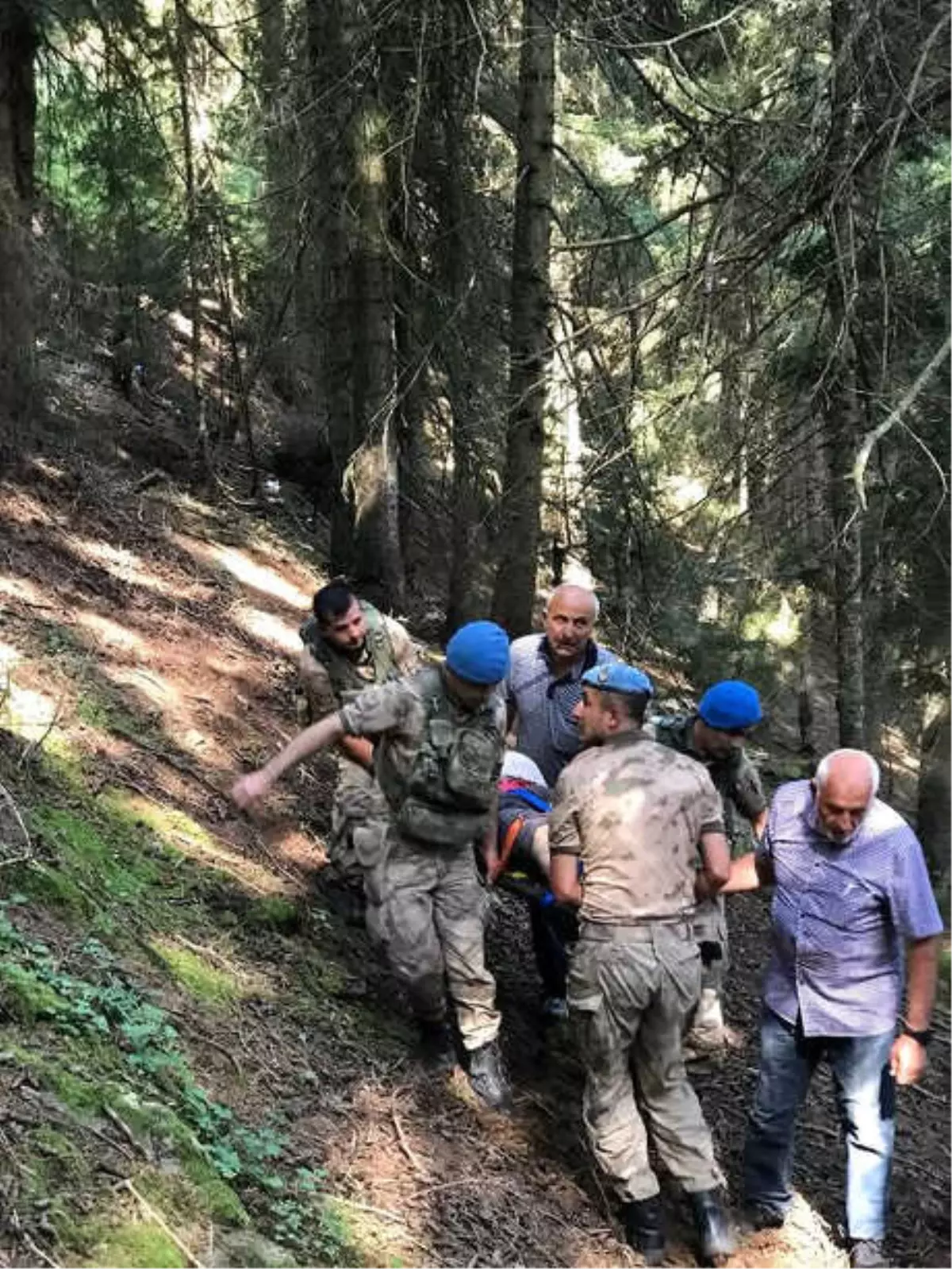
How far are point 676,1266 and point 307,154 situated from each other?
332 inches

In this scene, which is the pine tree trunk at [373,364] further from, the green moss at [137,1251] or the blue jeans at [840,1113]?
the green moss at [137,1251]

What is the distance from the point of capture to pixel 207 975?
474cm

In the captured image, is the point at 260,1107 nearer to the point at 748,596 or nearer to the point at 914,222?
the point at 914,222

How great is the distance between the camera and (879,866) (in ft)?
14.9

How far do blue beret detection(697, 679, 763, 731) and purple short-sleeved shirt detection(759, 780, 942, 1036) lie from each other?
1.52ft

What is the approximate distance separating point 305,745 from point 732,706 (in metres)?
1.82

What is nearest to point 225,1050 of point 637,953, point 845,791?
point 637,953

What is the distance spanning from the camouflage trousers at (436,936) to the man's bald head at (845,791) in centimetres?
153

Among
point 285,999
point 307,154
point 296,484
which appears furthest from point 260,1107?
point 296,484

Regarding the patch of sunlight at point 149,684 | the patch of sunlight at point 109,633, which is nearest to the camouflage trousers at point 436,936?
the patch of sunlight at point 149,684

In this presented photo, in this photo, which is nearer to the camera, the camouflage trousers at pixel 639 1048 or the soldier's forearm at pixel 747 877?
the camouflage trousers at pixel 639 1048

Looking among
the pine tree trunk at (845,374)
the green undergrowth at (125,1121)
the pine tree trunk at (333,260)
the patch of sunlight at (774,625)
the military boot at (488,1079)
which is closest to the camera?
the green undergrowth at (125,1121)

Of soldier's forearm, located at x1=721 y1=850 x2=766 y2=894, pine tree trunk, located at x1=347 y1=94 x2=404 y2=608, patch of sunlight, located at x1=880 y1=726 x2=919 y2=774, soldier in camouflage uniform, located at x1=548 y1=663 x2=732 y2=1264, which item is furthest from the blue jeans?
patch of sunlight, located at x1=880 y1=726 x2=919 y2=774

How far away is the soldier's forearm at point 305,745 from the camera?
15.4ft
